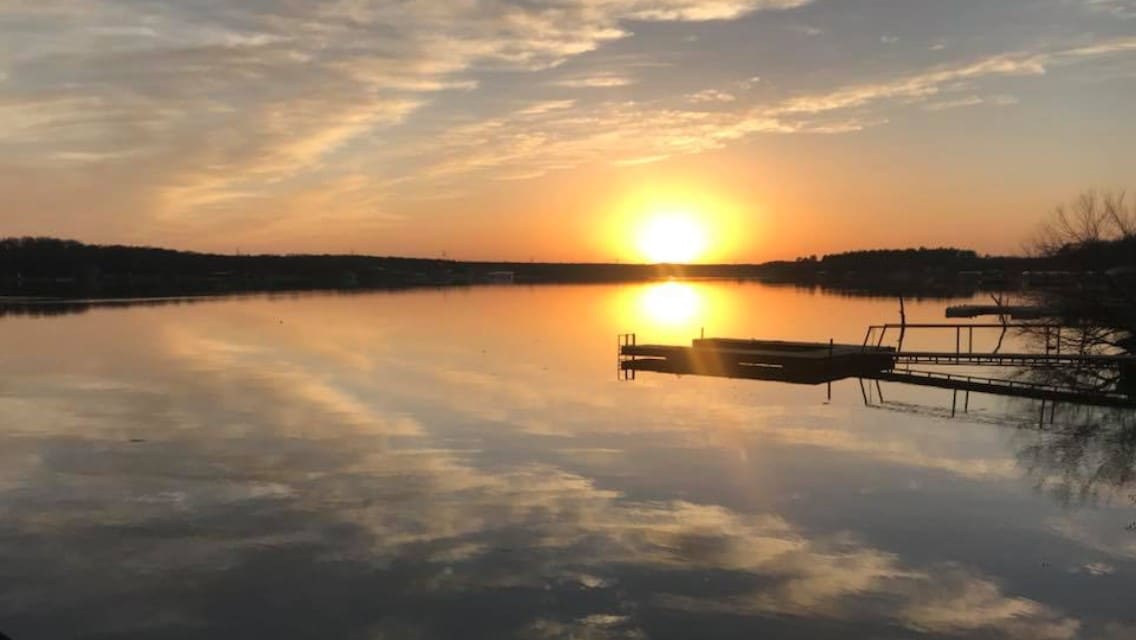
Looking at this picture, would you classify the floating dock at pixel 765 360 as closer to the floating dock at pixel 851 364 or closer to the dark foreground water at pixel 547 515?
the floating dock at pixel 851 364

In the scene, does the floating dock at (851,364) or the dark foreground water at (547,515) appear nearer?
the dark foreground water at (547,515)

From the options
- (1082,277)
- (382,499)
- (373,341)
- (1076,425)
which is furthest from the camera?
(373,341)

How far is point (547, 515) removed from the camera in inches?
565

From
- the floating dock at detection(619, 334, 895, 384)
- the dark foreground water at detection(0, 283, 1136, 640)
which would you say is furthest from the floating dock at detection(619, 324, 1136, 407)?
the dark foreground water at detection(0, 283, 1136, 640)

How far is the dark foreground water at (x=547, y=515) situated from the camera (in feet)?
→ 34.0

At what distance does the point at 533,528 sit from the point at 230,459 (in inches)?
324

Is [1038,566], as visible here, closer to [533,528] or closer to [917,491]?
[917,491]

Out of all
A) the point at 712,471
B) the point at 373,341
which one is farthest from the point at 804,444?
the point at 373,341

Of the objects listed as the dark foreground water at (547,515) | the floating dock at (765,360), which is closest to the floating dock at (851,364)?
the floating dock at (765,360)

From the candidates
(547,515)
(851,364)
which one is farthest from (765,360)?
(547,515)

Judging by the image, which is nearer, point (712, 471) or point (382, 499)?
point (382, 499)

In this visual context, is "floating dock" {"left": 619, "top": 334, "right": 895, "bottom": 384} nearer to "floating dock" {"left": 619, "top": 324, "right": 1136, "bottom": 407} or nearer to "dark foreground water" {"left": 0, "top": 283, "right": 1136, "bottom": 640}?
"floating dock" {"left": 619, "top": 324, "right": 1136, "bottom": 407}

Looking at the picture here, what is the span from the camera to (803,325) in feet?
216

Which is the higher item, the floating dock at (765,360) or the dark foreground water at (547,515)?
the floating dock at (765,360)
